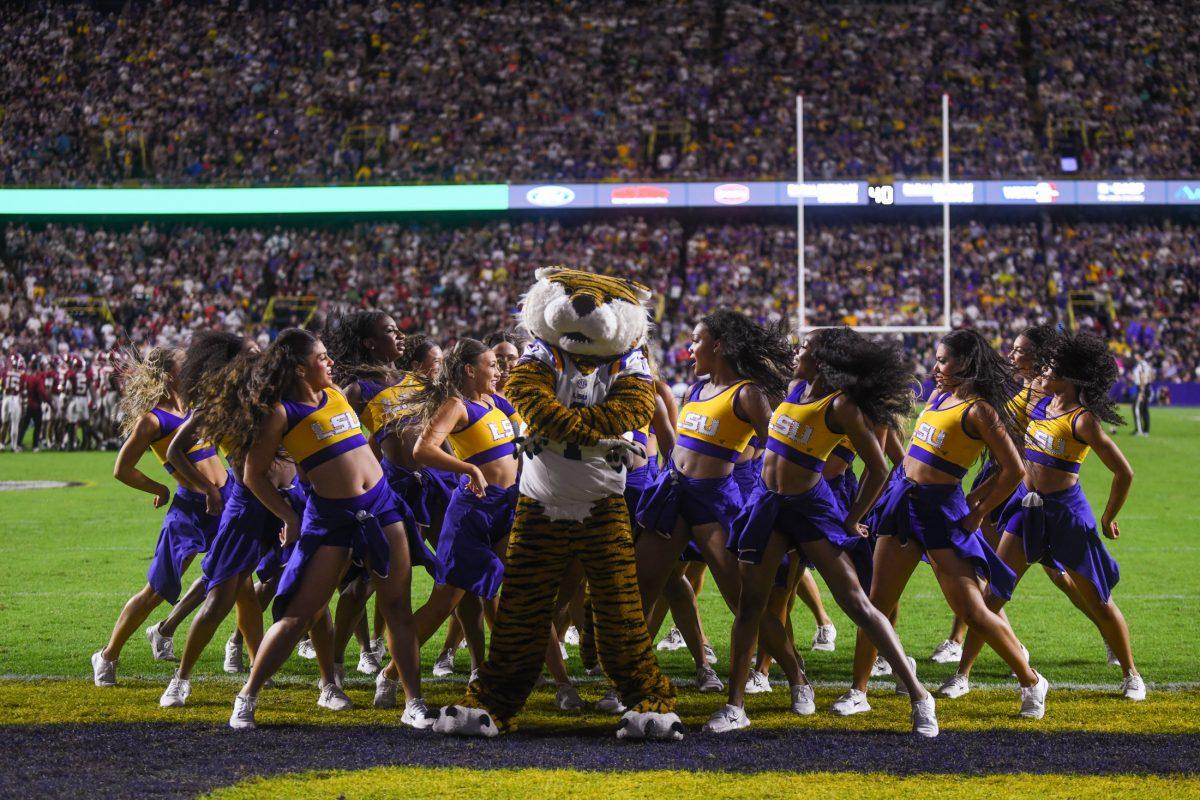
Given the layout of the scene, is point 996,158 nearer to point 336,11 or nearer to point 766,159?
point 766,159

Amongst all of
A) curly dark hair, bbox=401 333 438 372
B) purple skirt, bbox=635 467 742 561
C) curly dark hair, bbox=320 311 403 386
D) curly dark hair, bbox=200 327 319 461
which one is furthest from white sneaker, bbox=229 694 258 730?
curly dark hair, bbox=401 333 438 372

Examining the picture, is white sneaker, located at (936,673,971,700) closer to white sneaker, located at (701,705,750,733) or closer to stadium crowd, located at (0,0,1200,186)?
white sneaker, located at (701,705,750,733)

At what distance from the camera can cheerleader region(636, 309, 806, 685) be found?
5559 millimetres

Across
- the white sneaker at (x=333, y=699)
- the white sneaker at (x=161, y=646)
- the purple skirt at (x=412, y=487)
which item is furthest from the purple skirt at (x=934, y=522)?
the white sneaker at (x=161, y=646)

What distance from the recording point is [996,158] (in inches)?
1210

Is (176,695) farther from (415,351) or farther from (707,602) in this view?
(707,602)

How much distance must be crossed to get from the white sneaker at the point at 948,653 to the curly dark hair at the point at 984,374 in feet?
5.35

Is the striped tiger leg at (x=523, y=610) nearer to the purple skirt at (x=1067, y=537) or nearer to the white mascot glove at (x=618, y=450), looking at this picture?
the white mascot glove at (x=618, y=450)

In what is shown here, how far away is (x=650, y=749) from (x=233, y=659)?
2.76 metres

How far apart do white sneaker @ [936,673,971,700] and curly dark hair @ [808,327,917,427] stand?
4.74ft

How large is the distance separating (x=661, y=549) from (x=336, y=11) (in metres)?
32.5

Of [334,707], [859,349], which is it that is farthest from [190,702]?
[859,349]

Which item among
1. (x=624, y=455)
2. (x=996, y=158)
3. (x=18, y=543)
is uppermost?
(x=996, y=158)

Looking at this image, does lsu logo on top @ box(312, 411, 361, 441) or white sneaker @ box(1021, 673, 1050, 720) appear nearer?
lsu logo on top @ box(312, 411, 361, 441)
